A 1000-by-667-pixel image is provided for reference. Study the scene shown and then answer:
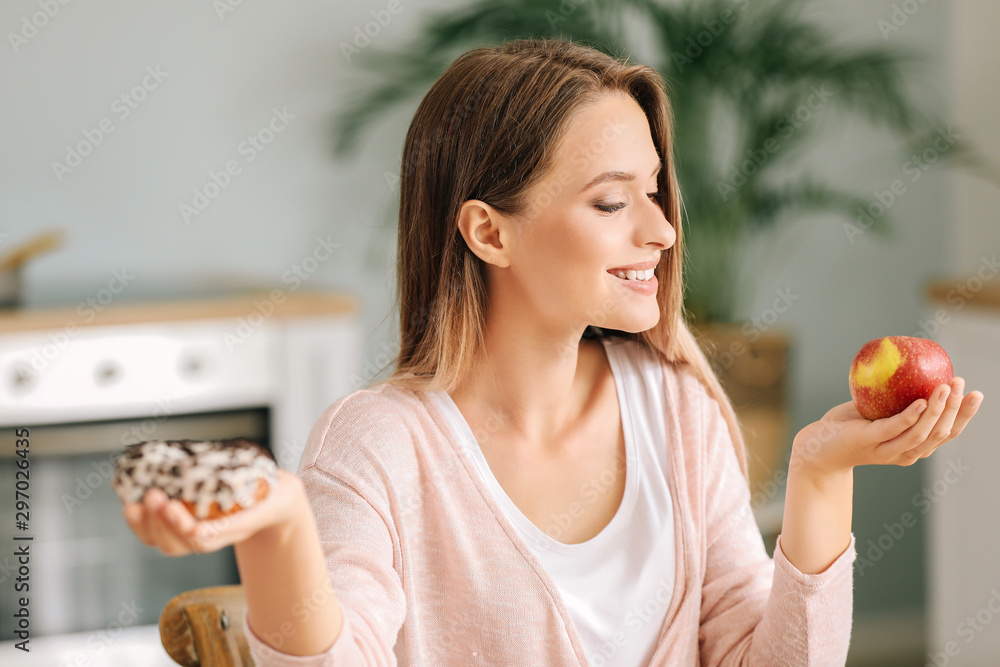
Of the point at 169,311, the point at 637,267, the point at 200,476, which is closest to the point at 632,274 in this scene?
the point at 637,267

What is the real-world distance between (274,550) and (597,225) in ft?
1.71

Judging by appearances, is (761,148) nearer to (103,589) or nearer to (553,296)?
(553,296)

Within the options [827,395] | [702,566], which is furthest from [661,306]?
[827,395]

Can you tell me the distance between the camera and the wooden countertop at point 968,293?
203 centimetres

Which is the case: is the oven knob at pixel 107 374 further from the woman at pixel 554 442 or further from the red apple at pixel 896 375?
the red apple at pixel 896 375

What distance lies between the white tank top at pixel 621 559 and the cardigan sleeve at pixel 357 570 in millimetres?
150

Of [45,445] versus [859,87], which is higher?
[859,87]

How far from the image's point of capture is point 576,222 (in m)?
1.06

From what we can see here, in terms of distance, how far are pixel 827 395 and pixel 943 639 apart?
2.44 feet

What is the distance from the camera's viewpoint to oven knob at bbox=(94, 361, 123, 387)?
2.03m

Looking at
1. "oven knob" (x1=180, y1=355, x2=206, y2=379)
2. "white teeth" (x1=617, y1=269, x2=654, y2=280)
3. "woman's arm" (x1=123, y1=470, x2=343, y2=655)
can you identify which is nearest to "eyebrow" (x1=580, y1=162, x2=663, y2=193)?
"white teeth" (x1=617, y1=269, x2=654, y2=280)

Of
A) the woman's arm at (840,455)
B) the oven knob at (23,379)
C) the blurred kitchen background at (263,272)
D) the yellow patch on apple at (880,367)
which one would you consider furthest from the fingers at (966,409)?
the oven knob at (23,379)

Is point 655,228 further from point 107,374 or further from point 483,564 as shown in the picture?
point 107,374

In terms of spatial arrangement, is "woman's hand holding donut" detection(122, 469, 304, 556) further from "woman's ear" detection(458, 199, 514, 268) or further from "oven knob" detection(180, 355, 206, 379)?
"oven knob" detection(180, 355, 206, 379)
